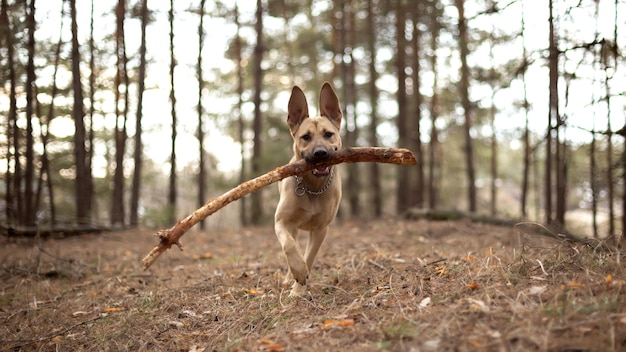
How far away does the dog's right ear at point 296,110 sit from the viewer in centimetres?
624

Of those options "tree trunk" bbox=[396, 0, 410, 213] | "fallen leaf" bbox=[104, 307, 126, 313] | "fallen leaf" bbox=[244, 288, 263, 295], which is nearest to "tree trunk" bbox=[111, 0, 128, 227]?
"tree trunk" bbox=[396, 0, 410, 213]

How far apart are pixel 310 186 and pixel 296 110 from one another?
46.9 inches

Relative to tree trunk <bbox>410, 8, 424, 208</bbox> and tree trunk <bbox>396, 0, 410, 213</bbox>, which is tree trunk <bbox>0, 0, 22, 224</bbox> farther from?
tree trunk <bbox>410, 8, 424, 208</bbox>

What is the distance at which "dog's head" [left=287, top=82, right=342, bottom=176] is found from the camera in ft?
17.9

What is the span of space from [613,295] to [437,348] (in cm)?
150

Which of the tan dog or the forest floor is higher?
the tan dog

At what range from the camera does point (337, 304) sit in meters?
4.83

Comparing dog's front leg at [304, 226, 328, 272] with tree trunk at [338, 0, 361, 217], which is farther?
tree trunk at [338, 0, 361, 217]

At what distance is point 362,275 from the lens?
6031mm

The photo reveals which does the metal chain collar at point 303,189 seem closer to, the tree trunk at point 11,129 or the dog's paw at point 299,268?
the dog's paw at point 299,268

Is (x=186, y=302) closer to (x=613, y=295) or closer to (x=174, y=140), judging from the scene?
(x=613, y=295)

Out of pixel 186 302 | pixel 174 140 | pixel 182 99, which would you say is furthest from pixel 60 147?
pixel 186 302

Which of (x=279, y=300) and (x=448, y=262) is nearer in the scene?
(x=279, y=300)

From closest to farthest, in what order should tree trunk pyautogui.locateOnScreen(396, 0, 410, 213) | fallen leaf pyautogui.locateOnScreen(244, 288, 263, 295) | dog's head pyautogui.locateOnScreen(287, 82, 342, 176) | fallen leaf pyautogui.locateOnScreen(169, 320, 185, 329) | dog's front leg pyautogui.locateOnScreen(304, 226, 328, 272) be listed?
fallen leaf pyautogui.locateOnScreen(169, 320, 185, 329) → dog's head pyautogui.locateOnScreen(287, 82, 342, 176) → fallen leaf pyautogui.locateOnScreen(244, 288, 263, 295) → dog's front leg pyautogui.locateOnScreen(304, 226, 328, 272) → tree trunk pyautogui.locateOnScreen(396, 0, 410, 213)
